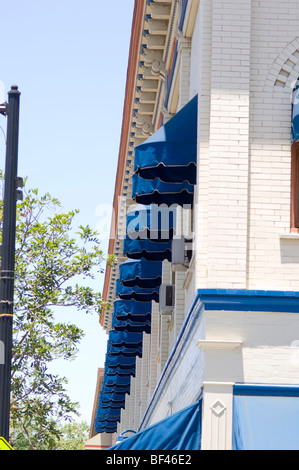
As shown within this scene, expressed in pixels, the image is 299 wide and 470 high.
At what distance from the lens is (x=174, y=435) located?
1083cm

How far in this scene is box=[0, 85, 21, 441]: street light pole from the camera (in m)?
9.96

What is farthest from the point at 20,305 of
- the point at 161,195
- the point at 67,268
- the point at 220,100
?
the point at 220,100

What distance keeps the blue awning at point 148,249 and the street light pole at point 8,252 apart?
4.56 metres

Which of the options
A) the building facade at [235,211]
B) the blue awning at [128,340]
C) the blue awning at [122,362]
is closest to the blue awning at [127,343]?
the blue awning at [128,340]

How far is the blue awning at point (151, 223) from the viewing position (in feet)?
47.0

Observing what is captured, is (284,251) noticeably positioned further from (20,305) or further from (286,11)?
(20,305)

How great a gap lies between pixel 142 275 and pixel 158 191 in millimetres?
5020

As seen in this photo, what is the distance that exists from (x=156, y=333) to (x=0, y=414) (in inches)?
489

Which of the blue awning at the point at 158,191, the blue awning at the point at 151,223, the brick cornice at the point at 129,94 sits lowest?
the blue awning at the point at 151,223

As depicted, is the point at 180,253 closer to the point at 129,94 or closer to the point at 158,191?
the point at 158,191

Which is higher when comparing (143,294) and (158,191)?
(158,191)

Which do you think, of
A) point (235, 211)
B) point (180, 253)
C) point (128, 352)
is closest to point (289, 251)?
point (235, 211)

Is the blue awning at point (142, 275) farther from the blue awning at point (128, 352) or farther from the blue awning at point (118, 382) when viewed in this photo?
the blue awning at point (118, 382)
